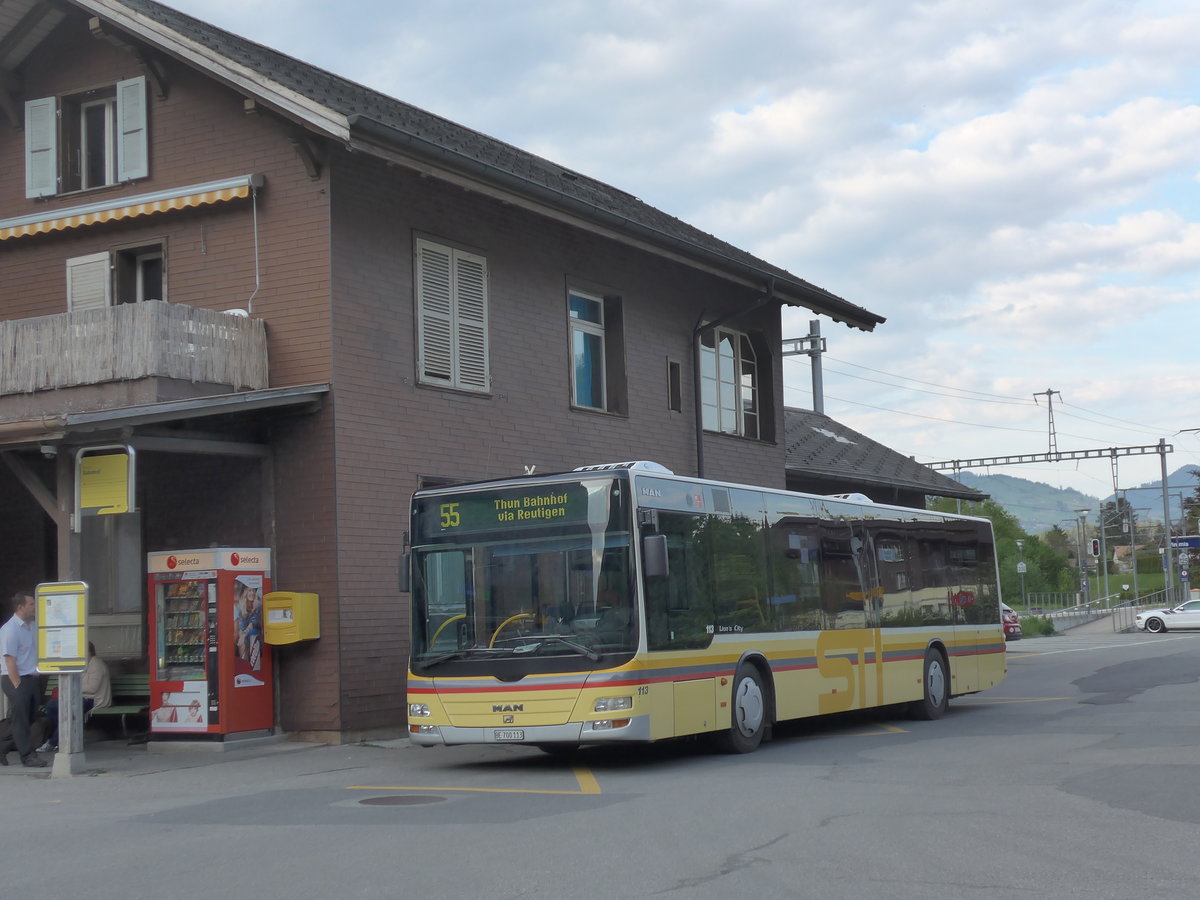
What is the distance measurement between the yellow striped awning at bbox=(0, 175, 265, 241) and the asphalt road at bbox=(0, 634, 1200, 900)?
6510 mm

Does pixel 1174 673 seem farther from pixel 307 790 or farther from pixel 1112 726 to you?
pixel 307 790

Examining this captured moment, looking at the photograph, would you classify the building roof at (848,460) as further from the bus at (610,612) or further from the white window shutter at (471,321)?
the bus at (610,612)

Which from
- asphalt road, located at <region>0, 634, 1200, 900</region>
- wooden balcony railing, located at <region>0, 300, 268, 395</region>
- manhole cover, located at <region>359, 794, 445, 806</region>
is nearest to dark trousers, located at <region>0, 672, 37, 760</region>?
asphalt road, located at <region>0, 634, 1200, 900</region>

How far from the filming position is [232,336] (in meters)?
16.5

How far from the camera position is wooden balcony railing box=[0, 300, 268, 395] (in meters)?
15.5

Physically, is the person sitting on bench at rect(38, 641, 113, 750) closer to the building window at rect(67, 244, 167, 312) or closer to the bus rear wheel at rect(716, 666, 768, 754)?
the building window at rect(67, 244, 167, 312)

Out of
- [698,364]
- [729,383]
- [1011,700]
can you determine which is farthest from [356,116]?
[1011,700]

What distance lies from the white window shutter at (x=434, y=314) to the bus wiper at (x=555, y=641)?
5.96 metres

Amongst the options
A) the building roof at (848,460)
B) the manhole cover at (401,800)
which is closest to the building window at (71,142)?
the manhole cover at (401,800)

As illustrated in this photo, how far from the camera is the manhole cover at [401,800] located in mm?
11008

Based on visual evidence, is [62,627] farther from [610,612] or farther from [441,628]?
[610,612]

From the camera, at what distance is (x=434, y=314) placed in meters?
18.5

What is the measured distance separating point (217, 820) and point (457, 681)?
3.20 metres

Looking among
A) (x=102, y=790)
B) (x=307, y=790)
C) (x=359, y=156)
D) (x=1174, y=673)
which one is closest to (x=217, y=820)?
(x=307, y=790)
